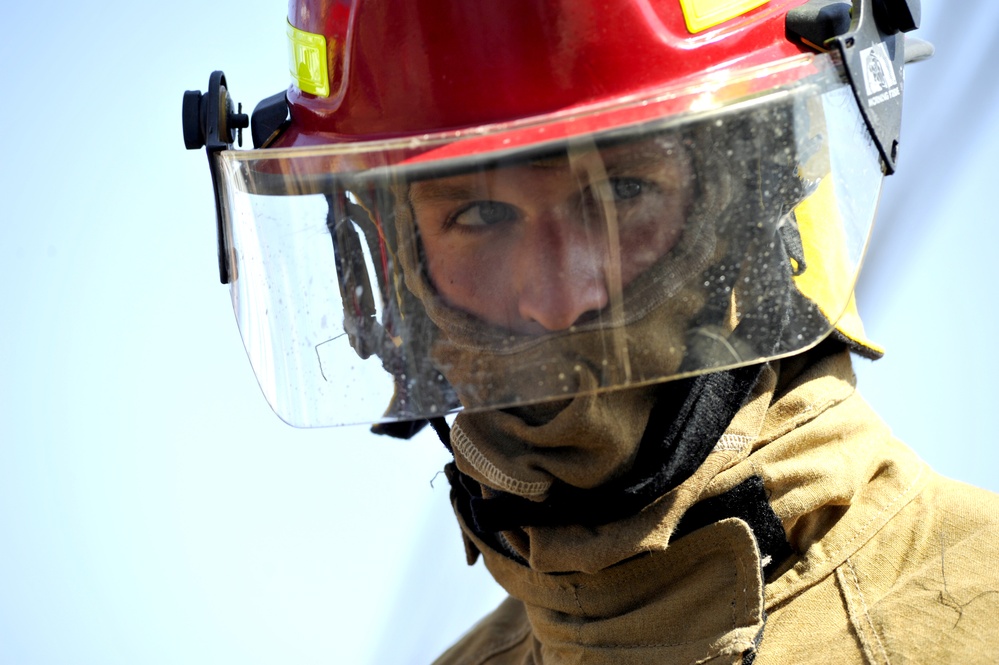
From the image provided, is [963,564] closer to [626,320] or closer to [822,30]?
[626,320]

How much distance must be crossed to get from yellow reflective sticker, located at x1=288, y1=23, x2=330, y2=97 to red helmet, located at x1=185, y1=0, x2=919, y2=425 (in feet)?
0.09

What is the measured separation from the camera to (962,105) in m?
2.29

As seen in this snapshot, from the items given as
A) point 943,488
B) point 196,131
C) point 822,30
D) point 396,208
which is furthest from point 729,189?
point 196,131

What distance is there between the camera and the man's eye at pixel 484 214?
96 cm

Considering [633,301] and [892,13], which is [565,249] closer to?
[633,301]

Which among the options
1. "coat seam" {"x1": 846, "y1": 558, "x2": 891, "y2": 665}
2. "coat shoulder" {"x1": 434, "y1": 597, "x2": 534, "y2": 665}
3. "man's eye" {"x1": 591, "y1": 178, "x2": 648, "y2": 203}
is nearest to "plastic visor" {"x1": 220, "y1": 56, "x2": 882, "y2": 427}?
"man's eye" {"x1": 591, "y1": 178, "x2": 648, "y2": 203}

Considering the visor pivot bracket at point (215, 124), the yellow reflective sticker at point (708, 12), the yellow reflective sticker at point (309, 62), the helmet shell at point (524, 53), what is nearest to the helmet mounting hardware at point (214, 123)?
the visor pivot bracket at point (215, 124)

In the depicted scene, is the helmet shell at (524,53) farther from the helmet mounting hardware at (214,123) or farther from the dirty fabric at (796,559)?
the dirty fabric at (796,559)

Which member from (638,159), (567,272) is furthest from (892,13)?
(567,272)

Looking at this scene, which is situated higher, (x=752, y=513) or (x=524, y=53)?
(x=524, y=53)

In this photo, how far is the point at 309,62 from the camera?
116 cm

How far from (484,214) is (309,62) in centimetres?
35

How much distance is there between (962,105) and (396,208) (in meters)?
1.83

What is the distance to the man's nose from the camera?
923mm
